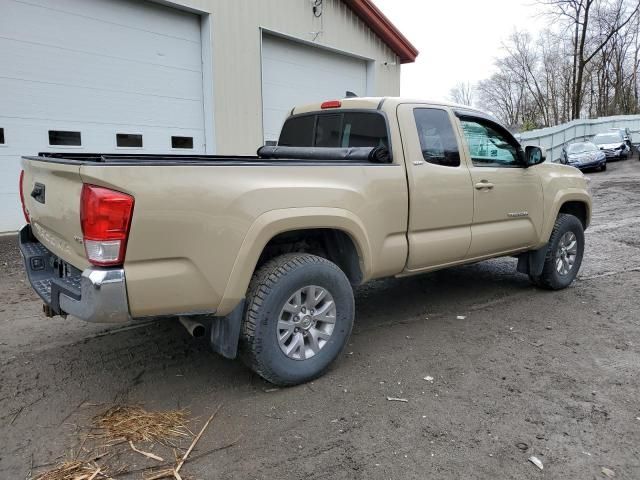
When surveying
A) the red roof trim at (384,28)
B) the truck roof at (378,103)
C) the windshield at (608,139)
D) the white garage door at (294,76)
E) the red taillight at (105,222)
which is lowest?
the red taillight at (105,222)

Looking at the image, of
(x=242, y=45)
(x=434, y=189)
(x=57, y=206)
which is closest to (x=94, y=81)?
(x=242, y=45)

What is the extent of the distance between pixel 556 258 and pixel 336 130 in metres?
2.85

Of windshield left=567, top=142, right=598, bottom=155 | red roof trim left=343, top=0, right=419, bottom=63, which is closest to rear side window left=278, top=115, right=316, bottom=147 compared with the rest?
red roof trim left=343, top=0, right=419, bottom=63

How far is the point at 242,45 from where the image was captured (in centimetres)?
1043

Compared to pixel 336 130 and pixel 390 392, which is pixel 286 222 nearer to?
pixel 390 392

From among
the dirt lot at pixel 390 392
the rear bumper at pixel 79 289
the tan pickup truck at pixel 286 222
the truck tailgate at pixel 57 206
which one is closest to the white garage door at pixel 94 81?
the dirt lot at pixel 390 392

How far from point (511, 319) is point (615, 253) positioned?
12.9 ft

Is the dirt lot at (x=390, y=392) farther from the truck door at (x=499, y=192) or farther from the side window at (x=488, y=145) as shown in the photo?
the side window at (x=488, y=145)

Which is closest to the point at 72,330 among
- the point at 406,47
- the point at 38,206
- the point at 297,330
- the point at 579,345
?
the point at 38,206

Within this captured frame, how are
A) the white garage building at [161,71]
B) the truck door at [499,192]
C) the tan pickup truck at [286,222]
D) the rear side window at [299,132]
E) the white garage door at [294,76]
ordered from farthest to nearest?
1. the white garage door at [294,76]
2. the white garage building at [161,71]
3. the rear side window at [299,132]
4. the truck door at [499,192]
5. the tan pickup truck at [286,222]

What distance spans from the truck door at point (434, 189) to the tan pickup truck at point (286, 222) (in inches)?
0.5

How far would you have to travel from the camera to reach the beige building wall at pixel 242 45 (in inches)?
396

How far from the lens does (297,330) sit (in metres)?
3.36

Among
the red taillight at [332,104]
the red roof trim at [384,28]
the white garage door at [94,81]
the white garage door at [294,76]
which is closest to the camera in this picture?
the red taillight at [332,104]
